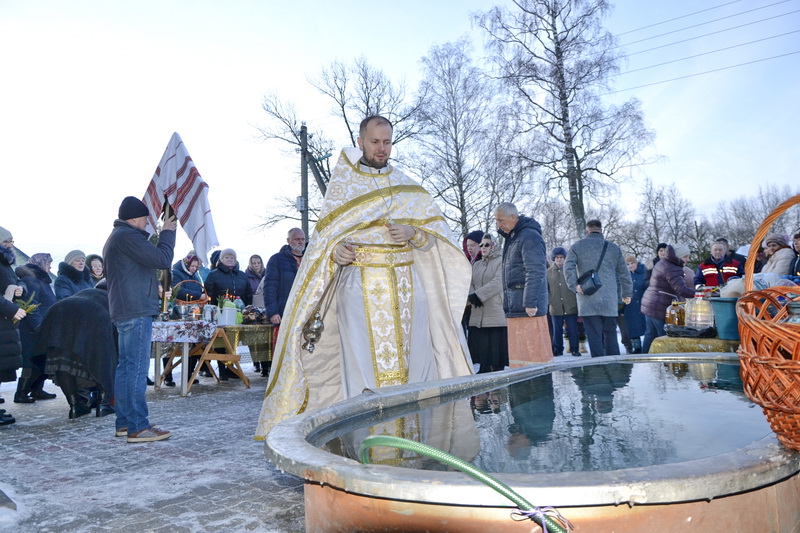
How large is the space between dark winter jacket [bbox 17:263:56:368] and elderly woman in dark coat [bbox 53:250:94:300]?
0.14 meters

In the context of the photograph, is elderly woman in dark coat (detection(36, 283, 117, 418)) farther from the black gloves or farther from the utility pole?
the utility pole

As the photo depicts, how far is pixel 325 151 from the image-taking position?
88.3 ft

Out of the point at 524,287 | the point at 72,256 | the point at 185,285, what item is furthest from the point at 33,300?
the point at 524,287

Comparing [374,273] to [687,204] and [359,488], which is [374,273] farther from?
[687,204]

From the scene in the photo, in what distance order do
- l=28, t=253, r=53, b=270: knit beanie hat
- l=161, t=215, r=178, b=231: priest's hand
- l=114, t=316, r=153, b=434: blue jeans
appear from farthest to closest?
l=28, t=253, r=53, b=270: knit beanie hat → l=161, t=215, r=178, b=231: priest's hand → l=114, t=316, r=153, b=434: blue jeans

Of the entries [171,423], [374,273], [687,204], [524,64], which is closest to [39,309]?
[171,423]

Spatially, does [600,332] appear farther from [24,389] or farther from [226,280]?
[24,389]

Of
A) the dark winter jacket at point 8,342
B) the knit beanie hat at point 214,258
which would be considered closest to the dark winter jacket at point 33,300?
the dark winter jacket at point 8,342

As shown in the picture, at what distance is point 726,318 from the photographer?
369cm

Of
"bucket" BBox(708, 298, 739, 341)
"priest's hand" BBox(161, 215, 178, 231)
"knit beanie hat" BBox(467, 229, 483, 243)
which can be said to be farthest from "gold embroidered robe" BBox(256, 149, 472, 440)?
"knit beanie hat" BBox(467, 229, 483, 243)

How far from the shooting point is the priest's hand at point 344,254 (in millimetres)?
3804

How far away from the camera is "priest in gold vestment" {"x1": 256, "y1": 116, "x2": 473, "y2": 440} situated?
12.8 feet

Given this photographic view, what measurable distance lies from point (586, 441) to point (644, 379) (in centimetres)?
120

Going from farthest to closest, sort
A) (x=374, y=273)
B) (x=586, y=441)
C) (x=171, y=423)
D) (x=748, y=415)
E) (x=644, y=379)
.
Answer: (x=171, y=423) < (x=374, y=273) < (x=644, y=379) < (x=748, y=415) < (x=586, y=441)
